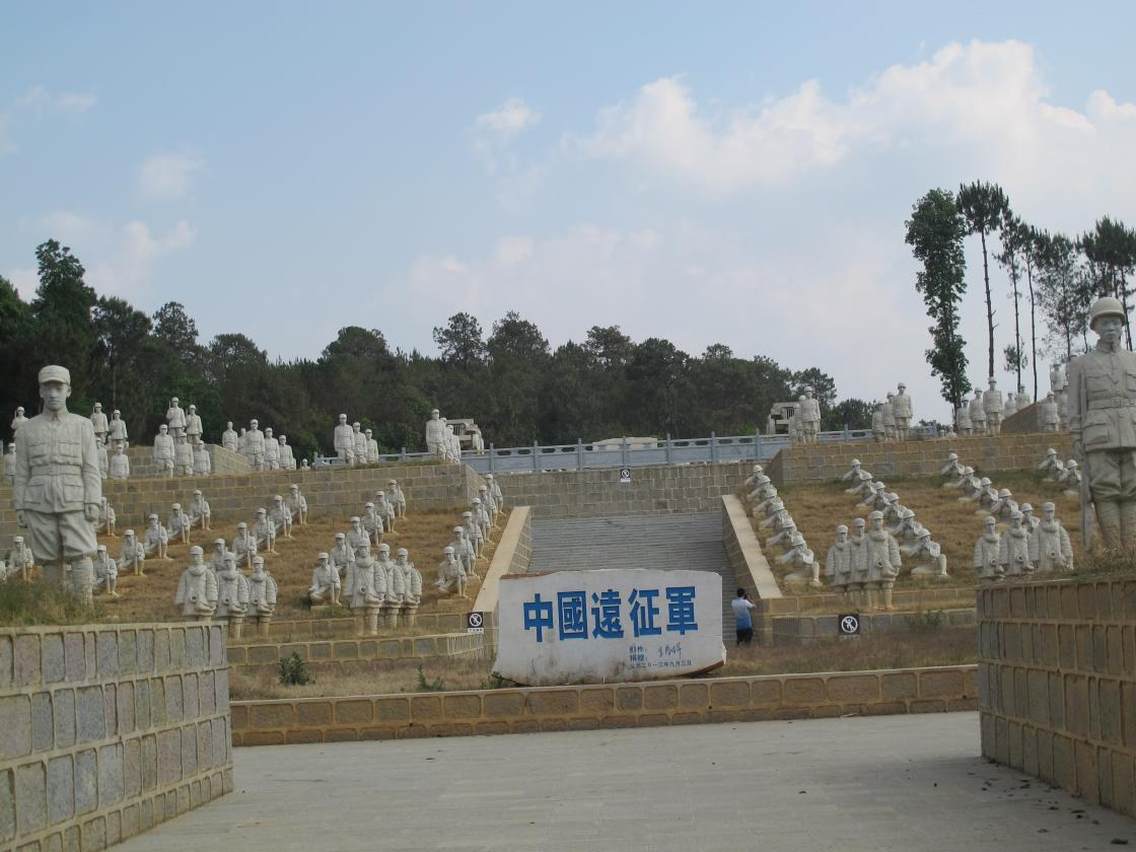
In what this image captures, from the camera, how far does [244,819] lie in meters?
7.10

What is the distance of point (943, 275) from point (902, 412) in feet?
33.7

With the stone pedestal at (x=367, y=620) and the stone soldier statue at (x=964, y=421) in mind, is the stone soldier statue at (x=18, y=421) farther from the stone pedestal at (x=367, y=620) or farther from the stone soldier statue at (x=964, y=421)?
the stone soldier statue at (x=964, y=421)

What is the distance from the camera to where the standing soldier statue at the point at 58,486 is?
9438 millimetres

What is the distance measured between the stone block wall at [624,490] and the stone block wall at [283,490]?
191cm

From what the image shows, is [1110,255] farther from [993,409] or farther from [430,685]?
[430,685]

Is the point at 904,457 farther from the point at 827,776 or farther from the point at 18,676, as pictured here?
Result: the point at 18,676

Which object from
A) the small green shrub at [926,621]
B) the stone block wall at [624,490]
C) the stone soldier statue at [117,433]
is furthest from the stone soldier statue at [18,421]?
the small green shrub at [926,621]

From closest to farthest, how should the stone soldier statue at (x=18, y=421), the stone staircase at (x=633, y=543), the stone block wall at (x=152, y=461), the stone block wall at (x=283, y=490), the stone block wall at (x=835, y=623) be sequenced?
1. the stone soldier statue at (x=18, y=421)
2. the stone block wall at (x=835, y=623)
3. the stone staircase at (x=633, y=543)
4. the stone block wall at (x=283, y=490)
5. the stone block wall at (x=152, y=461)

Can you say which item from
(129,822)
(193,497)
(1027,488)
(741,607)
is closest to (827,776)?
(129,822)

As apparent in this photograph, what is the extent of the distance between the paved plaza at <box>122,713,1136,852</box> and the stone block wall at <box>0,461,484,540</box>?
16067 millimetres

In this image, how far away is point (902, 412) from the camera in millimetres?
28672

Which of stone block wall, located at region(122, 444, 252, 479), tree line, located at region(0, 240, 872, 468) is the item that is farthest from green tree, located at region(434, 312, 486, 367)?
stone block wall, located at region(122, 444, 252, 479)

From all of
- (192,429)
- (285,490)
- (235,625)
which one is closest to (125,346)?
(192,429)

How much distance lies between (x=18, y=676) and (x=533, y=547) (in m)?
20.2
